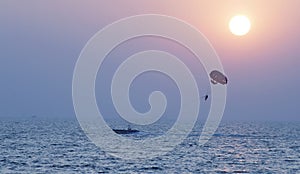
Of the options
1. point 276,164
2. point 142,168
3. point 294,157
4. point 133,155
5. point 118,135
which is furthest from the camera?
point 118,135

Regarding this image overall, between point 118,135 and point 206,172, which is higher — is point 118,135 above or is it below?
above

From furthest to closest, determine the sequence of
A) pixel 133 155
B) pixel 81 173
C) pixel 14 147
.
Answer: pixel 14 147 < pixel 133 155 < pixel 81 173

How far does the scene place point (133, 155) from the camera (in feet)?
319

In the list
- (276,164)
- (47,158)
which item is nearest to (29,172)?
(47,158)

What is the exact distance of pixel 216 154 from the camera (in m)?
105

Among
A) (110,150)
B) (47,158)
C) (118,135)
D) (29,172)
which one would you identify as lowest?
(29,172)

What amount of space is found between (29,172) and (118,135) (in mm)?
84912

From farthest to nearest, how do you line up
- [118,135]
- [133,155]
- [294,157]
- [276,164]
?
[118,135] → [294,157] → [133,155] → [276,164]

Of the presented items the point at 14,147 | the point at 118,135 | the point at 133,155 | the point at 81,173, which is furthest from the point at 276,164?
the point at 118,135

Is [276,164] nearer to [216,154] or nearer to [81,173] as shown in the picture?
A: [216,154]

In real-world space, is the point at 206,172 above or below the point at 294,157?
below

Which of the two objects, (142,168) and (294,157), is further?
(294,157)

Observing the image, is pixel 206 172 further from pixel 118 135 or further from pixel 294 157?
pixel 118 135

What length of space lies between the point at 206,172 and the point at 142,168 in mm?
7532
